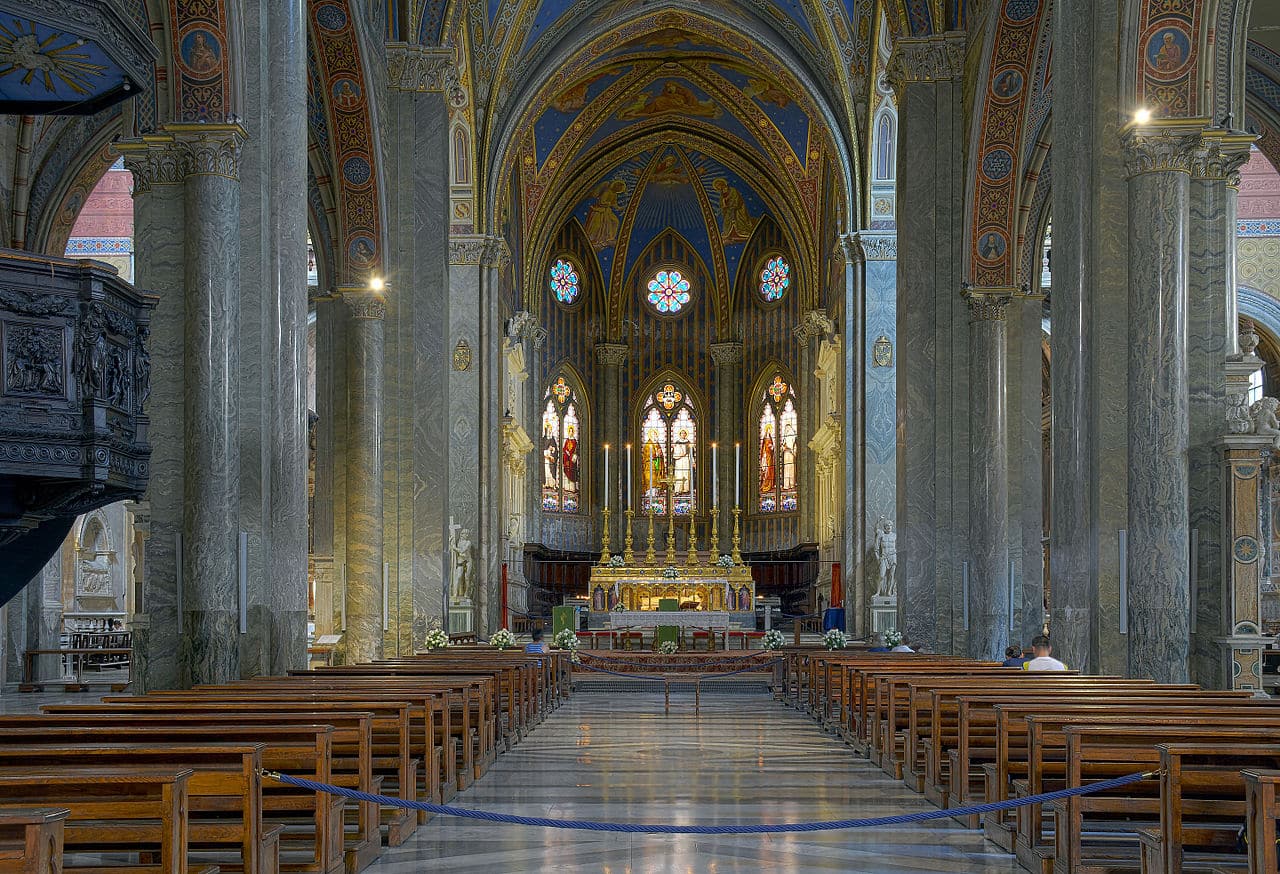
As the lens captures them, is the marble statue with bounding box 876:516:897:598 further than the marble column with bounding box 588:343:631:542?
No

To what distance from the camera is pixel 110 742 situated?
267 inches

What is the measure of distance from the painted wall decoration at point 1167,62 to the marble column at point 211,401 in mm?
8294

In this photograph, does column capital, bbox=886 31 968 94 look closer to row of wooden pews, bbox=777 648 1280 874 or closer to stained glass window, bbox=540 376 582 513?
row of wooden pews, bbox=777 648 1280 874

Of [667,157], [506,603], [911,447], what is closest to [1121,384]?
[911,447]

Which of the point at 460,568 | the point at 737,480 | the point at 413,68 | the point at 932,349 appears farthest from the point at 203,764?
the point at 737,480

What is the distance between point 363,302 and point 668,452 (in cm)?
2673

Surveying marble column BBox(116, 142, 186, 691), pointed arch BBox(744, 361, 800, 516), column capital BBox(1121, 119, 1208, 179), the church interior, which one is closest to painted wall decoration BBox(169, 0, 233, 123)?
the church interior

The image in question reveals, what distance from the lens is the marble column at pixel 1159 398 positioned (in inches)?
487

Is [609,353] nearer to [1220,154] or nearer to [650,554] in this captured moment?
[650,554]

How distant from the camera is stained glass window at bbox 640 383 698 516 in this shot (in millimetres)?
46969

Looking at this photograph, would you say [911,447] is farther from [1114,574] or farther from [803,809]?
[803,809]

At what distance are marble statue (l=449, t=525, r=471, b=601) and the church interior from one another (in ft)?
3.27

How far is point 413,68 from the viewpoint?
72.6ft

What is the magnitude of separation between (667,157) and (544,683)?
93.4 ft
